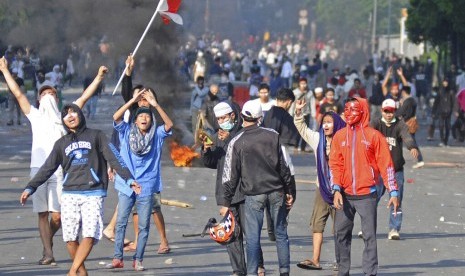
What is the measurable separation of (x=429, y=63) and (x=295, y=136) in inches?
1521

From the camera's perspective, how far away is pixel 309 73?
52.4 m

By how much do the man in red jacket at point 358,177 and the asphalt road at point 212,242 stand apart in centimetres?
114

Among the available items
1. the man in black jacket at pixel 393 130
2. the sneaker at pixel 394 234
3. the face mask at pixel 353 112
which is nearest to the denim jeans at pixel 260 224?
the face mask at pixel 353 112

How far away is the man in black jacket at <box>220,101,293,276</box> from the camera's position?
36.1ft

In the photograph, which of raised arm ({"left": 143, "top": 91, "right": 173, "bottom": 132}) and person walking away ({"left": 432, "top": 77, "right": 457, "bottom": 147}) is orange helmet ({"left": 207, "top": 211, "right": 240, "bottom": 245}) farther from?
person walking away ({"left": 432, "top": 77, "right": 457, "bottom": 147})

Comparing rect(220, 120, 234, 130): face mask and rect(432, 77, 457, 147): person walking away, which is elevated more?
rect(220, 120, 234, 130): face mask

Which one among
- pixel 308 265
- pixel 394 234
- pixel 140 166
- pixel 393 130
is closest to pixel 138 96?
pixel 140 166

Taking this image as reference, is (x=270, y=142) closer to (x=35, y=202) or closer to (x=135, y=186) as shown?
(x=135, y=186)

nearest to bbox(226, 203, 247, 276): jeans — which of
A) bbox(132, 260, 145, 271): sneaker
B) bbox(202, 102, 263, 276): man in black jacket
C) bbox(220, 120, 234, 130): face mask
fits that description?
bbox(202, 102, 263, 276): man in black jacket

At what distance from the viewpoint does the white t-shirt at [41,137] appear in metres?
12.2

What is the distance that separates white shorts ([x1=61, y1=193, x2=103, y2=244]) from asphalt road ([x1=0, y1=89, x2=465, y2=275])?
4.15ft

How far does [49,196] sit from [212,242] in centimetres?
272

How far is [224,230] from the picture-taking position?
1105 centimetres

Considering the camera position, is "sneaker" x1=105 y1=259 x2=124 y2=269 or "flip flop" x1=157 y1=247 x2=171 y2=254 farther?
"flip flop" x1=157 y1=247 x2=171 y2=254
